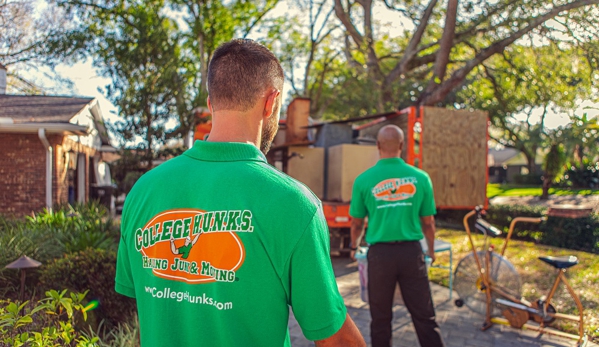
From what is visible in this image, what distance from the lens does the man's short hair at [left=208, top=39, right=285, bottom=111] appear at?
1.55 metres

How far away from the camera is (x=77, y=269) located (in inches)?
177

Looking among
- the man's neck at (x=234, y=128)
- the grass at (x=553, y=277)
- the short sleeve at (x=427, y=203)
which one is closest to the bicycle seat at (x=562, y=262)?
the grass at (x=553, y=277)

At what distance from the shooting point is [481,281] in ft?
18.4

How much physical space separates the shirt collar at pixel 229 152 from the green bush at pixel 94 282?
350 cm

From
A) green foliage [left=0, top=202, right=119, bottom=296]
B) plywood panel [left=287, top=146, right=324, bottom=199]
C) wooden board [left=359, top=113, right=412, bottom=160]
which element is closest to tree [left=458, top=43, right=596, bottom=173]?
wooden board [left=359, top=113, right=412, bottom=160]

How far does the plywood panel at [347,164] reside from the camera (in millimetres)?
9109

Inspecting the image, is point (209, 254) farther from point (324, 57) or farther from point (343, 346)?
point (324, 57)

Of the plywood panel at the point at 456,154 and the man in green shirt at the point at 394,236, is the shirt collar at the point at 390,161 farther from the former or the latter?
the plywood panel at the point at 456,154

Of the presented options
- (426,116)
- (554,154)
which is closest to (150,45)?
(426,116)

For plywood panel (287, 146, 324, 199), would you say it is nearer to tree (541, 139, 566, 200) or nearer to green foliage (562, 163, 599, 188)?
tree (541, 139, 566, 200)

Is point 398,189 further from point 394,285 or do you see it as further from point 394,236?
point 394,285

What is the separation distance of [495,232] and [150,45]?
9799 mm

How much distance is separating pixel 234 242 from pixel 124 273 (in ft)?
2.00

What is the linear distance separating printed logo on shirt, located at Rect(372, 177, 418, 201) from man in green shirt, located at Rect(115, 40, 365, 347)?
8.67 ft
